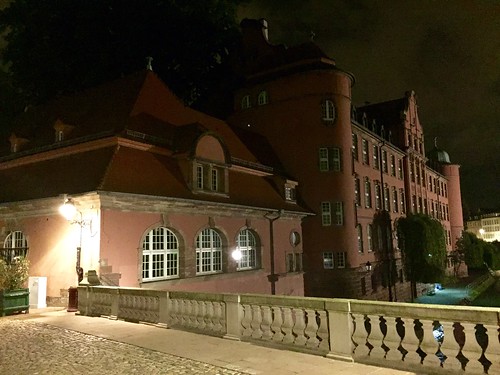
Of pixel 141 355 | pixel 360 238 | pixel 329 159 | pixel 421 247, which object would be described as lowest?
pixel 141 355

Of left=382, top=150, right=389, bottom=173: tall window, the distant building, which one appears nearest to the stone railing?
left=382, top=150, right=389, bottom=173: tall window

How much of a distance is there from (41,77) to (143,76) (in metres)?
17.6

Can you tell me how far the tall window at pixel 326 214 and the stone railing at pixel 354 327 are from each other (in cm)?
1934

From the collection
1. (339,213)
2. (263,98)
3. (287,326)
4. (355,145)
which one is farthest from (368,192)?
(287,326)

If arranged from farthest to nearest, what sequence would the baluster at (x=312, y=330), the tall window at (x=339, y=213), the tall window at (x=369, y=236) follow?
the tall window at (x=369, y=236), the tall window at (x=339, y=213), the baluster at (x=312, y=330)

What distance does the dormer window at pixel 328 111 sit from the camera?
30.6 metres

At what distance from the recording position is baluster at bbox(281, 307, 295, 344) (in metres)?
8.98

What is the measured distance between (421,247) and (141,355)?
3563cm

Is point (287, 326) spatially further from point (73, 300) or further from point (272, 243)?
point (272, 243)

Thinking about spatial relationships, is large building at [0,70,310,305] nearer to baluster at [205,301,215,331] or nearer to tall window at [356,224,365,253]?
baluster at [205,301,215,331]

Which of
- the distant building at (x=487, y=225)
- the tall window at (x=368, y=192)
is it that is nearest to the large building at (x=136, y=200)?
the tall window at (x=368, y=192)

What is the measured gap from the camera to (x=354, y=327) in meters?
7.98

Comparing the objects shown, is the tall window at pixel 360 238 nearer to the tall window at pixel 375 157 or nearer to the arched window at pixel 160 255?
the tall window at pixel 375 157

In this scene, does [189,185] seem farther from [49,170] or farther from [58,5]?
[58,5]
